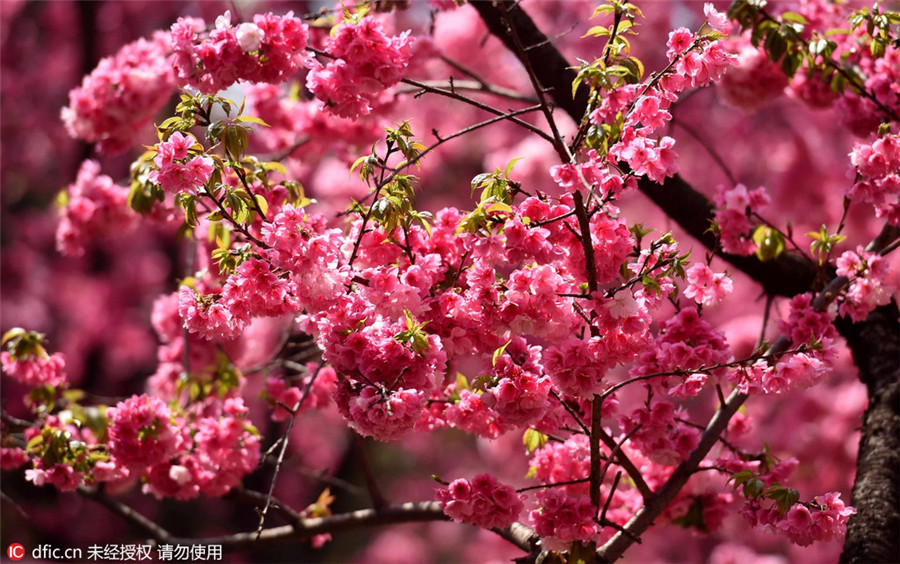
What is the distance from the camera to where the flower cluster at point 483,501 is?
A: 7.02 feet

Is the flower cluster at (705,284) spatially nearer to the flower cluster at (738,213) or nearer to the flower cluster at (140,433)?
the flower cluster at (738,213)

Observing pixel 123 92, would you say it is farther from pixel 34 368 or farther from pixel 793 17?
pixel 793 17

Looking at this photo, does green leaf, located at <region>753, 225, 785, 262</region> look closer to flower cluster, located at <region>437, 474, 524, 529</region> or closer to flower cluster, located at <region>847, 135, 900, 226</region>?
flower cluster, located at <region>847, 135, 900, 226</region>

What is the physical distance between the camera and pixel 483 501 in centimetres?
215

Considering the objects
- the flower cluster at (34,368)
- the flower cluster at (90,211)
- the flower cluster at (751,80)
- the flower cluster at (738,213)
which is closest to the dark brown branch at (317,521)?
the flower cluster at (34,368)

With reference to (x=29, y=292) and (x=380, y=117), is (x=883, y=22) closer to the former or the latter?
(x=380, y=117)

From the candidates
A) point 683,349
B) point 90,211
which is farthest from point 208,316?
point 90,211

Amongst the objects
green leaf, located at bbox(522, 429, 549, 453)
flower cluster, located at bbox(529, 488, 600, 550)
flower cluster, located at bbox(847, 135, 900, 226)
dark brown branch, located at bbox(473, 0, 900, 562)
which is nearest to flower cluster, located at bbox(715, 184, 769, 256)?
flower cluster, located at bbox(847, 135, 900, 226)

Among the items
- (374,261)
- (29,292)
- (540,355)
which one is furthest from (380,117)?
(29,292)

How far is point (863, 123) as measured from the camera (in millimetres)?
2990

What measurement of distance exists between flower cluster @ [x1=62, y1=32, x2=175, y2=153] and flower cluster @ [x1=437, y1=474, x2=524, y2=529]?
213 centimetres

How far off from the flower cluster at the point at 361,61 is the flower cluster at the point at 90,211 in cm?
172

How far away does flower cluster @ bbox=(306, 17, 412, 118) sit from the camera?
6.95ft

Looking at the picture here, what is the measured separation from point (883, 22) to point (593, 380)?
142cm
